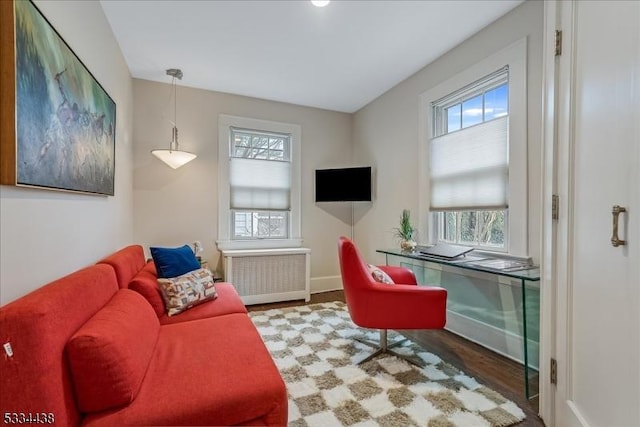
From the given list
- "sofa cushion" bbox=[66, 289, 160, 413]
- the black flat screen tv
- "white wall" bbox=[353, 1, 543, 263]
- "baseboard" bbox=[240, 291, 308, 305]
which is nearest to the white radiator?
"baseboard" bbox=[240, 291, 308, 305]

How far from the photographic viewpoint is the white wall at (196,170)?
11.5ft

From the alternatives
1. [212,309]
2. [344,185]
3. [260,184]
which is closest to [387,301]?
[212,309]

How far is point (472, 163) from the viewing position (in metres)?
2.75

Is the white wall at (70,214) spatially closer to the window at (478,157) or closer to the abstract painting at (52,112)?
the abstract painting at (52,112)

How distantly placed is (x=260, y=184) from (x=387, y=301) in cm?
259

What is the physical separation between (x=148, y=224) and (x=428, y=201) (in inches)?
126

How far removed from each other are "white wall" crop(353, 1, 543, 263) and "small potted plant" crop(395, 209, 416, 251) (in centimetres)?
8

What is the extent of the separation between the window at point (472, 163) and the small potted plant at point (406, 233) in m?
0.29

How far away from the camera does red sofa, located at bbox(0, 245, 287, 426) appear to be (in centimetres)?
87

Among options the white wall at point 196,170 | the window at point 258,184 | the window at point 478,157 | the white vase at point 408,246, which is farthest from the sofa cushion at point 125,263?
the window at point 478,157

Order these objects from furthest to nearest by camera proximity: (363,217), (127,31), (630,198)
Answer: (363,217)
(127,31)
(630,198)

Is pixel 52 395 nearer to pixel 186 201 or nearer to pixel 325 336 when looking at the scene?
pixel 325 336

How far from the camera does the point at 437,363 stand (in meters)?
2.23

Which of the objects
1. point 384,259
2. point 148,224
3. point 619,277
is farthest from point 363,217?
point 619,277
